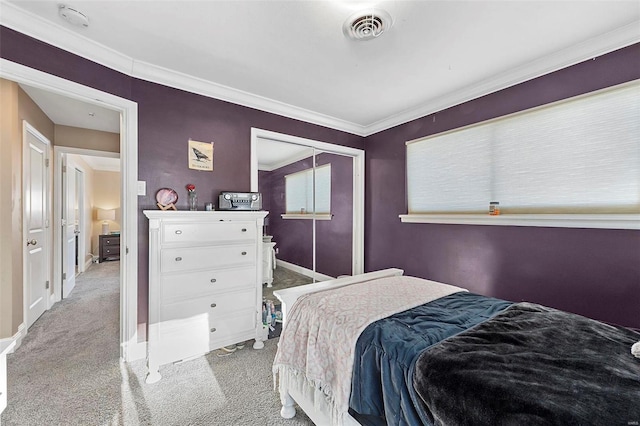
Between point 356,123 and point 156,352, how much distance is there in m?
3.46

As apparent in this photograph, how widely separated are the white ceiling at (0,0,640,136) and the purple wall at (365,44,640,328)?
162 mm

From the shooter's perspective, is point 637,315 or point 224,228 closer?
point 637,315

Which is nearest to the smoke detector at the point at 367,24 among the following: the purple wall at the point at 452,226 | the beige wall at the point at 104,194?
the purple wall at the point at 452,226

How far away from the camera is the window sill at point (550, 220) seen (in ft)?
5.93

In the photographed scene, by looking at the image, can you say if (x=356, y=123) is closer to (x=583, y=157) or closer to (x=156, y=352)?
(x=583, y=157)

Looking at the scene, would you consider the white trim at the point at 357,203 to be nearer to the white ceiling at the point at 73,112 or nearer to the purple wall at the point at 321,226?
the purple wall at the point at 321,226

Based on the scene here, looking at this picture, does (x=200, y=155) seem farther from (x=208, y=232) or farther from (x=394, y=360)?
(x=394, y=360)

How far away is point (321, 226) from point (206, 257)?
1734 millimetres

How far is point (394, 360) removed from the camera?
1043 millimetres

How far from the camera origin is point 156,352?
2.05 m

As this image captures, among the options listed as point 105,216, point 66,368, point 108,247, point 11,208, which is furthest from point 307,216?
point 105,216

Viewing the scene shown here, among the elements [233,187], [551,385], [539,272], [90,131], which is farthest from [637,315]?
[90,131]

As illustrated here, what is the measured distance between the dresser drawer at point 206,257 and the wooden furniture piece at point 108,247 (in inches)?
220

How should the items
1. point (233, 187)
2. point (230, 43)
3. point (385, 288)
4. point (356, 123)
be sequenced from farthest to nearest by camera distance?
point (356, 123), point (233, 187), point (230, 43), point (385, 288)
